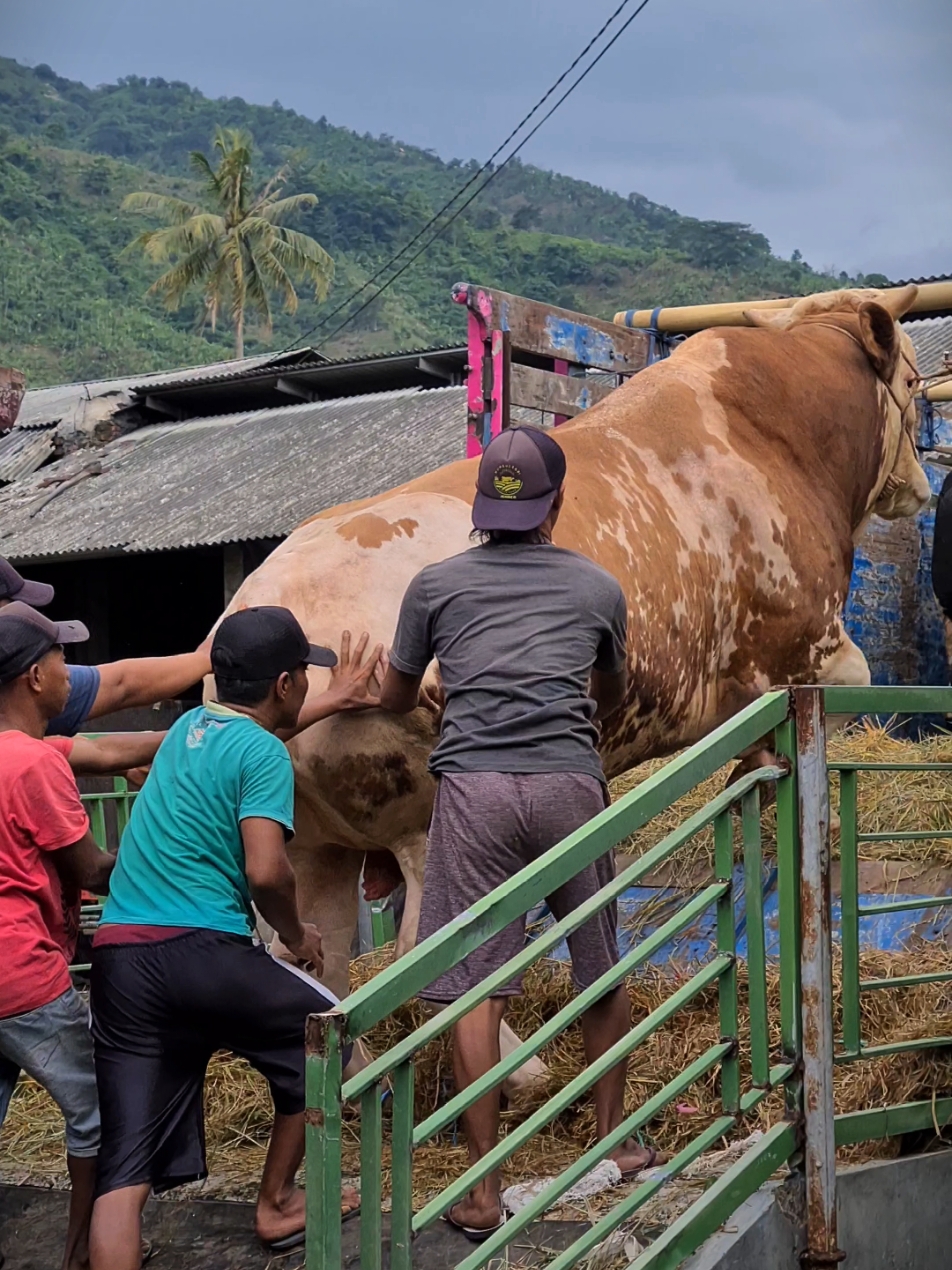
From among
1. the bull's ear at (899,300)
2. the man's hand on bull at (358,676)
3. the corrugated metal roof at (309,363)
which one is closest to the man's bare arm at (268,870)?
the man's hand on bull at (358,676)

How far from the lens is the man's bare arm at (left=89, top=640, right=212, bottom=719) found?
426 cm

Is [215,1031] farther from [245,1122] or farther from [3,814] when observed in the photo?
[245,1122]

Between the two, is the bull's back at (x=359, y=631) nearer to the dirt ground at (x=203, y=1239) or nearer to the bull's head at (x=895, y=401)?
the dirt ground at (x=203, y=1239)

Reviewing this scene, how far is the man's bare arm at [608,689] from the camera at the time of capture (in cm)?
400

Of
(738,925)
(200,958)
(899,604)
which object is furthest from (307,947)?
(899,604)

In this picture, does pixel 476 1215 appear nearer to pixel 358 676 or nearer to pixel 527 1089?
pixel 527 1089

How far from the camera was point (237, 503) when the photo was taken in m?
15.9

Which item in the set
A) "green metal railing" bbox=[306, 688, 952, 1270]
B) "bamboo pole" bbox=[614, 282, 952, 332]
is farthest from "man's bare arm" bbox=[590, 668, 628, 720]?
"bamboo pole" bbox=[614, 282, 952, 332]

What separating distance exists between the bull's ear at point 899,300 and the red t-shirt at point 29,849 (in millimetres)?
4121

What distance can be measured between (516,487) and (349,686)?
67 centimetres

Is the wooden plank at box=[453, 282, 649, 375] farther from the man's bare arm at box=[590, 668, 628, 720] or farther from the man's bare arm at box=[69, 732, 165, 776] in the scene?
the man's bare arm at box=[69, 732, 165, 776]

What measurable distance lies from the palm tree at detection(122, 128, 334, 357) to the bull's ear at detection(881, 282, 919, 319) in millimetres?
38488

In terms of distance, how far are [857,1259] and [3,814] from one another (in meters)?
2.19

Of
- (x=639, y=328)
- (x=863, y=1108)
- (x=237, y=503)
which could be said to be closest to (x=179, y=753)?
(x=863, y=1108)
